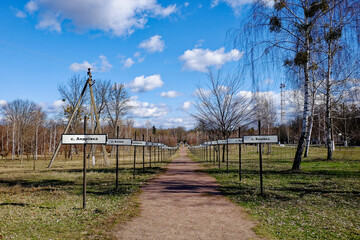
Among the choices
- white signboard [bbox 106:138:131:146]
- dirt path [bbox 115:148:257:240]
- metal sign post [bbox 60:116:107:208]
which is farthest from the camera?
white signboard [bbox 106:138:131:146]

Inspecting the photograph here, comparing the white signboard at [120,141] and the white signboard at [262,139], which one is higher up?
the white signboard at [262,139]

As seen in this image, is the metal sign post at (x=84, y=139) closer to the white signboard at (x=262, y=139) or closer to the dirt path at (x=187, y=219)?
the dirt path at (x=187, y=219)

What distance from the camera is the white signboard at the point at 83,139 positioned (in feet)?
23.5

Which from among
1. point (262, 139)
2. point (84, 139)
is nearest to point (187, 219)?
point (84, 139)

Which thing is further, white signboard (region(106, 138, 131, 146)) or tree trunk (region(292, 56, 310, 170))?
tree trunk (region(292, 56, 310, 170))

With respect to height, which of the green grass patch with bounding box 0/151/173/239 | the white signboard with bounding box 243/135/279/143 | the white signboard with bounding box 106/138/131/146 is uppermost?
the white signboard with bounding box 243/135/279/143

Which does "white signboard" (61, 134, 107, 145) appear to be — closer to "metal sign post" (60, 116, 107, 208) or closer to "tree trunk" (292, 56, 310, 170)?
"metal sign post" (60, 116, 107, 208)

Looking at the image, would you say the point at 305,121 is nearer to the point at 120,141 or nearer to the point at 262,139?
the point at 262,139

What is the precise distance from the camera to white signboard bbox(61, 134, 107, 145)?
7.15 metres

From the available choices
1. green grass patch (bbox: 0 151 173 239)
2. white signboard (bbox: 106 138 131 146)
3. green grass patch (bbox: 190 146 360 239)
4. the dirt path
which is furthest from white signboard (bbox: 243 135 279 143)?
white signboard (bbox: 106 138 131 146)

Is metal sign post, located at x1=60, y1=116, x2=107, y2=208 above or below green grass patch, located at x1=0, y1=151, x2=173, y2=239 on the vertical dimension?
above

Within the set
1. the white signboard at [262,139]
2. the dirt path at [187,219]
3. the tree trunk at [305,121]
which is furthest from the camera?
the tree trunk at [305,121]

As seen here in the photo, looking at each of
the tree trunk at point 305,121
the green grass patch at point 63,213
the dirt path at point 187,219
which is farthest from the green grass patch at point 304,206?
the green grass patch at point 63,213

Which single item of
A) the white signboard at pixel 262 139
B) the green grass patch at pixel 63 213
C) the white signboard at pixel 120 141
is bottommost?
the green grass patch at pixel 63 213
